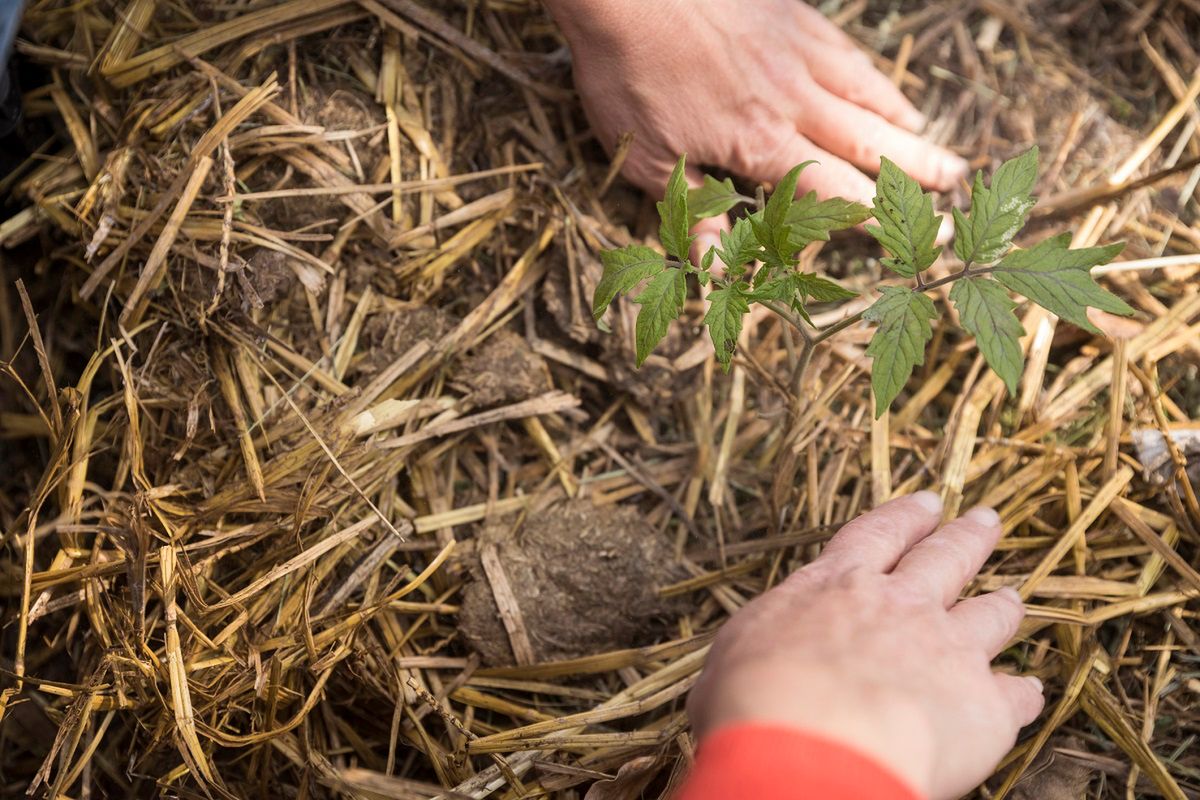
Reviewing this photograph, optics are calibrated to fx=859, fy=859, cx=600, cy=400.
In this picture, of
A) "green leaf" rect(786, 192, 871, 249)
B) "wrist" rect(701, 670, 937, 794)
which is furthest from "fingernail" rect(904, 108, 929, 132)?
"wrist" rect(701, 670, 937, 794)

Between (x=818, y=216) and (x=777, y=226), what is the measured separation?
0.09 meters

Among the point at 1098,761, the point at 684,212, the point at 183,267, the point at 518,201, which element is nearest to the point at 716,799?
the point at 684,212

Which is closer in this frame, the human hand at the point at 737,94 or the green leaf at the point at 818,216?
the green leaf at the point at 818,216

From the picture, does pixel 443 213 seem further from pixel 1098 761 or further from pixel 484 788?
pixel 1098 761

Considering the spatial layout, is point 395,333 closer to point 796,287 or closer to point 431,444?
point 431,444

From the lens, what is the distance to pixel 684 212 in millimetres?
1420

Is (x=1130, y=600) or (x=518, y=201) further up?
(x=518, y=201)

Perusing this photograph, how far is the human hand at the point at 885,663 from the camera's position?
116cm

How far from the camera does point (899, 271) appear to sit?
1.37 meters

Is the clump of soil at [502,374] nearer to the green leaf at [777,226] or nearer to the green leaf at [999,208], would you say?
the green leaf at [777,226]

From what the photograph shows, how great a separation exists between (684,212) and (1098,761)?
52.7 inches

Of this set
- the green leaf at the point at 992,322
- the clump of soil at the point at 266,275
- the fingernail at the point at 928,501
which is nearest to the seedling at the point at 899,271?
the green leaf at the point at 992,322

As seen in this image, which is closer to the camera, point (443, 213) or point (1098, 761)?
point (1098, 761)

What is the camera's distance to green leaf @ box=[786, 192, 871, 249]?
Answer: 1.42 m
